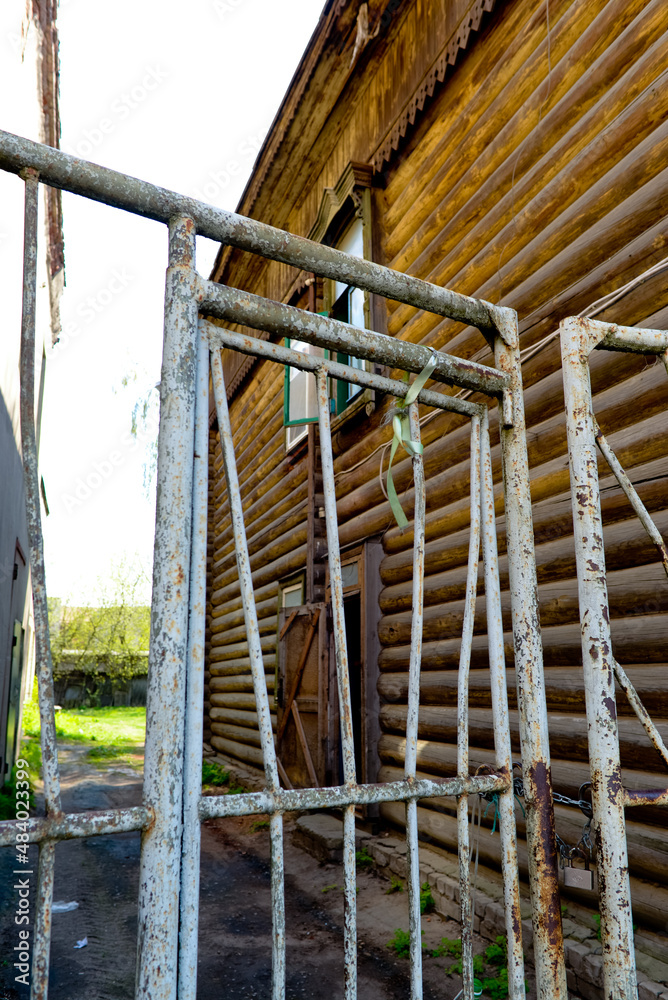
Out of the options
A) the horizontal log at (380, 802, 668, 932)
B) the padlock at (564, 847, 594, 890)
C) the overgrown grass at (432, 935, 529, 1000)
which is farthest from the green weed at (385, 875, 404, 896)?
the padlock at (564, 847, 594, 890)

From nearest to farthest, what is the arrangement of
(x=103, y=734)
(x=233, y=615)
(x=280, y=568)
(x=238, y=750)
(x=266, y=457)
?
(x=280, y=568) → (x=266, y=457) → (x=238, y=750) → (x=233, y=615) → (x=103, y=734)

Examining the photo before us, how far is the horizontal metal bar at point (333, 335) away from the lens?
1.28 m

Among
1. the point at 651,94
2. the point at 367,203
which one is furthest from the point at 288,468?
the point at 651,94

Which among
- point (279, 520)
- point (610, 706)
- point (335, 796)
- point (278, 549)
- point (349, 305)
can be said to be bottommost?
point (335, 796)

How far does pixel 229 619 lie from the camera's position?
11188 mm

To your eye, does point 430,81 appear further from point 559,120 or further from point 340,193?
point 559,120

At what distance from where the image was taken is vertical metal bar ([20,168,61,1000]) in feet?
3.14

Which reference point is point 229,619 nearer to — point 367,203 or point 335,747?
point 335,747

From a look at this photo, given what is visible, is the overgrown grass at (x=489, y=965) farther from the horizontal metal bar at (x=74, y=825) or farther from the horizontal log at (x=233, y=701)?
the horizontal log at (x=233, y=701)

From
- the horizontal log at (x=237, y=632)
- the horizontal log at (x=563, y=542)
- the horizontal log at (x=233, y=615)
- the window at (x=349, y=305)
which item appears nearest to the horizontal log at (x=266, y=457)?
the horizontal log at (x=233, y=615)

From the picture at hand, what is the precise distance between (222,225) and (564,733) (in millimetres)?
3165

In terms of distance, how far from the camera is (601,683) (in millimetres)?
1423

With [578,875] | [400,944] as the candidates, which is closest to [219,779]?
[400,944]

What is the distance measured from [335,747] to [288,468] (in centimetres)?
376
